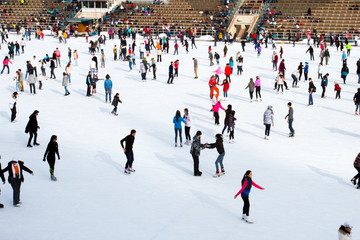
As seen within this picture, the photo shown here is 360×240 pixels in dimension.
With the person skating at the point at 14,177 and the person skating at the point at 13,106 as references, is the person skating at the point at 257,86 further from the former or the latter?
the person skating at the point at 14,177

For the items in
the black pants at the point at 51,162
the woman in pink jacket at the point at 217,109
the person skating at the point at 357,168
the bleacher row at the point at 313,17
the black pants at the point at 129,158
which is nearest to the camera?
the person skating at the point at 357,168

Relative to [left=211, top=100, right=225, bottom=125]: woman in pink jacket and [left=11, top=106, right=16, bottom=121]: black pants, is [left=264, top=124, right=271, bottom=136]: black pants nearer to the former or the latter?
[left=211, top=100, right=225, bottom=125]: woman in pink jacket

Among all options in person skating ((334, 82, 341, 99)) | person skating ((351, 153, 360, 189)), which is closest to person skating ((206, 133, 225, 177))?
person skating ((351, 153, 360, 189))

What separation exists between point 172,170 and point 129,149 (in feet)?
5.26

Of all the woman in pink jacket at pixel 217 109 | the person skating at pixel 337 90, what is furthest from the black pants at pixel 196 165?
the person skating at pixel 337 90

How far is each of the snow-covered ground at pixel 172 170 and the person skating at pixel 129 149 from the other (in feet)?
0.84

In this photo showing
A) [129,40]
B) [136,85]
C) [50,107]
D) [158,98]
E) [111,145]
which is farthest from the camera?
[129,40]

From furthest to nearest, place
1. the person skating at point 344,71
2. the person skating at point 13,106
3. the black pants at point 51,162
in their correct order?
1. the person skating at point 344,71
2. the person skating at point 13,106
3. the black pants at point 51,162

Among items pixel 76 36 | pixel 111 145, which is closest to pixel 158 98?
pixel 111 145

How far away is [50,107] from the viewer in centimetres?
2056

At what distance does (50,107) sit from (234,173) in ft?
35.7

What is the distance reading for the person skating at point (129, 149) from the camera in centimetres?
1234

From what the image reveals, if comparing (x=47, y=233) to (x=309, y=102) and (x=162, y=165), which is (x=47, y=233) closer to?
(x=162, y=165)

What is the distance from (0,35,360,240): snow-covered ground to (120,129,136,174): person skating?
0.26 m
